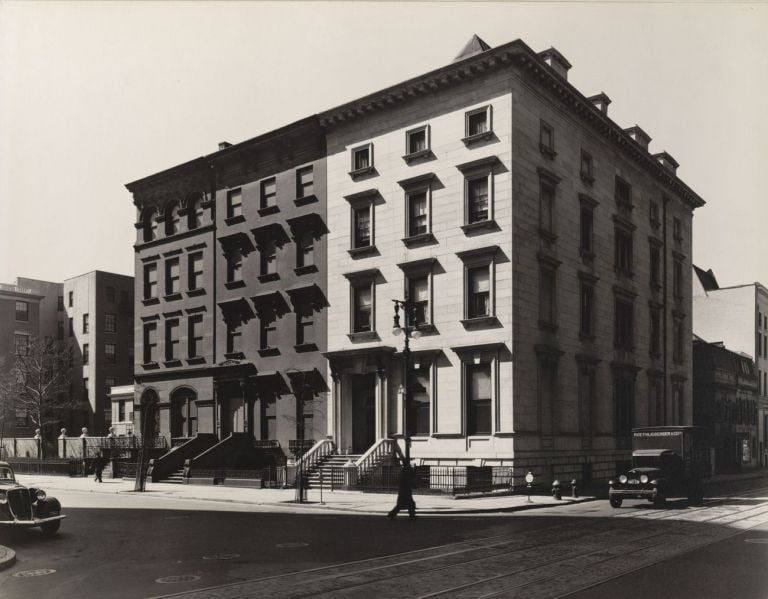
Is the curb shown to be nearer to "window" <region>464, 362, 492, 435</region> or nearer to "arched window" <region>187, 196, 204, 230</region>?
"window" <region>464, 362, 492, 435</region>

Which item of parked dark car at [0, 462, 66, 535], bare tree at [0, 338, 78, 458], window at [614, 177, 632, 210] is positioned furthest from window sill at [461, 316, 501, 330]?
bare tree at [0, 338, 78, 458]

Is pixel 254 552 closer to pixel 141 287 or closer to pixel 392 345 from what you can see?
pixel 392 345

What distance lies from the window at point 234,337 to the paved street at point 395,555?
18444 mm

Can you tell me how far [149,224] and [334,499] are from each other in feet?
87.1

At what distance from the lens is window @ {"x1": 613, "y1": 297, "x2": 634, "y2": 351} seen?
4094cm

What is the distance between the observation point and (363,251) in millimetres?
37094

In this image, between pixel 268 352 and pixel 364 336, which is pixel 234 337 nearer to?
pixel 268 352

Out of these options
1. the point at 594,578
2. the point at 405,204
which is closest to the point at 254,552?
the point at 594,578

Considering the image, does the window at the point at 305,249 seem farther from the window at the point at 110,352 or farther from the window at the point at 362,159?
the window at the point at 110,352

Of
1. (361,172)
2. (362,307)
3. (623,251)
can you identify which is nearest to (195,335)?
(362,307)

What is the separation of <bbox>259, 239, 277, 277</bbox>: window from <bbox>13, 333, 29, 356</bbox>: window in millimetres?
28831

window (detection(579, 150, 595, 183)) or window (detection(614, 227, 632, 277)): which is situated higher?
window (detection(579, 150, 595, 183))

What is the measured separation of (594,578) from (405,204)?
80.4 feet

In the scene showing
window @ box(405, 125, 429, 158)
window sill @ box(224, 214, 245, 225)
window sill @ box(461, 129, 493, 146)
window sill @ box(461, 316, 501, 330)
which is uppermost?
window @ box(405, 125, 429, 158)
